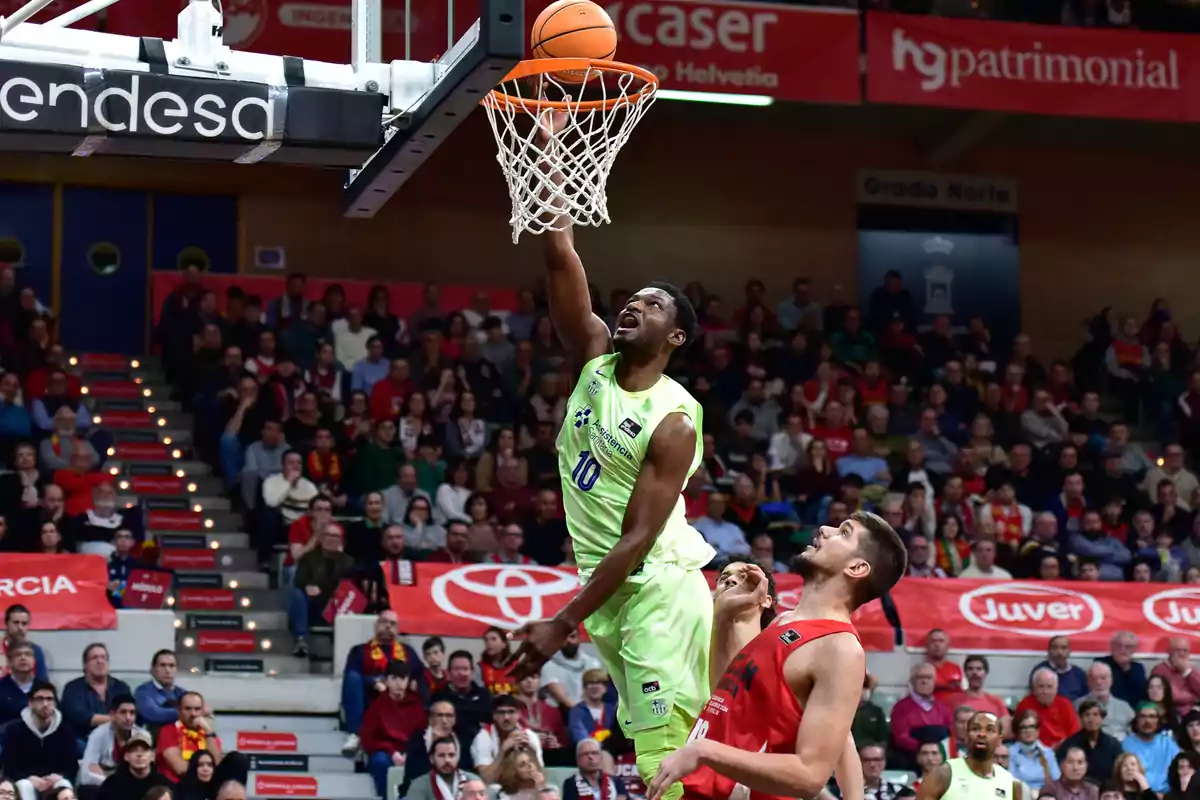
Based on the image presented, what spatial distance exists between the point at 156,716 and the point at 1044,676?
22.1 ft

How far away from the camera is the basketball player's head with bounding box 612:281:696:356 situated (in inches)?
243

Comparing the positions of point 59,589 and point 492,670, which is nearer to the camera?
point 59,589

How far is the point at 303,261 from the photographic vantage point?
20.8 m

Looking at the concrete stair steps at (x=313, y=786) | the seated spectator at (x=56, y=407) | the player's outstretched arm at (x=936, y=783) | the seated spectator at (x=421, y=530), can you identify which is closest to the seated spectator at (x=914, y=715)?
the player's outstretched arm at (x=936, y=783)

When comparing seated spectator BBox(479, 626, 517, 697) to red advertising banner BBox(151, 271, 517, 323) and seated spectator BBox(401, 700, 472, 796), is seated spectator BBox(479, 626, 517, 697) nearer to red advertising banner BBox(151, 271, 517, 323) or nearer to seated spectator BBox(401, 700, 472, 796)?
seated spectator BBox(401, 700, 472, 796)

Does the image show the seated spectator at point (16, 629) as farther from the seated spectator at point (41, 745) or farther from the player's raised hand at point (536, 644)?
the player's raised hand at point (536, 644)

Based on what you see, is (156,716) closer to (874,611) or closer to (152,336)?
(874,611)

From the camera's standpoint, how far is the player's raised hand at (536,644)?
18.2 ft

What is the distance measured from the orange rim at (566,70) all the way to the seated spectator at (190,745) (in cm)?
594

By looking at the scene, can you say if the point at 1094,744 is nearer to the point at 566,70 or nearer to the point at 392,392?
the point at 392,392

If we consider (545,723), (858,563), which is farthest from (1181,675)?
(858,563)

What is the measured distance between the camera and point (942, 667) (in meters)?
14.4

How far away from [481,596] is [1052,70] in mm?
8376

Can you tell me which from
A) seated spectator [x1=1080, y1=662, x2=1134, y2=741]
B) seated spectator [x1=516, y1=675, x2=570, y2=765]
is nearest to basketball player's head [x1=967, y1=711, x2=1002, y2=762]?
seated spectator [x1=516, y1=675, x2=570, y2=765]
